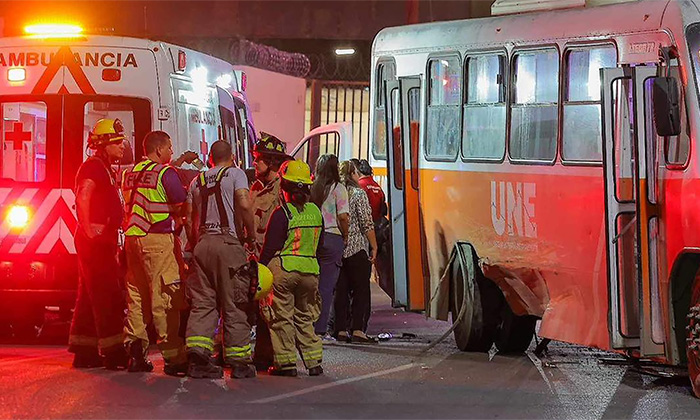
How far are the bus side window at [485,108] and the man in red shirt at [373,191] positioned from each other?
5.00 ft

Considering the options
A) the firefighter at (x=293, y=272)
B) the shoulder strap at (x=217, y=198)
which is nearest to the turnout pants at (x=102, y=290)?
the shoulder strap at (x=217, y=198)

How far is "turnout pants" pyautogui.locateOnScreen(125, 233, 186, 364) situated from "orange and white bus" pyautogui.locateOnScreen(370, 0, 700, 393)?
2.76 m

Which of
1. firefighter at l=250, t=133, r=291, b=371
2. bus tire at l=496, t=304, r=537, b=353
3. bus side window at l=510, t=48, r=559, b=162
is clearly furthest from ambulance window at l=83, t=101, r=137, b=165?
bus tire at l=496, t=304, r=537, b=353

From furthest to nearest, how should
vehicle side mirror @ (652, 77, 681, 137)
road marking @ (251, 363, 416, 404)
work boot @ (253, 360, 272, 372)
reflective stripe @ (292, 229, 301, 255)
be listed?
work boot @ (253, 360, 272, 372) < reflective stripe @ (292, 229, 301, 255) < road marking @ (251, 363, 416, 404) < vehicle side mirror @ (652, 77, 681, 137)

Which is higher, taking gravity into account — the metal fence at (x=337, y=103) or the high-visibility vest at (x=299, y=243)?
the metal fence at (x=337, y=103)

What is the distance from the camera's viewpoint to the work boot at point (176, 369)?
36.3 ft

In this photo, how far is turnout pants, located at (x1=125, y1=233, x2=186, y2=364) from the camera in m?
11.0

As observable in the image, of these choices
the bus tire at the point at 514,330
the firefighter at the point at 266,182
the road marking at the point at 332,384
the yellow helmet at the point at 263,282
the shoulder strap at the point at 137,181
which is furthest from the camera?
the bus tire at the point at 514,330

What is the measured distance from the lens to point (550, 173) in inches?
450

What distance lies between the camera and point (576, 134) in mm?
11203

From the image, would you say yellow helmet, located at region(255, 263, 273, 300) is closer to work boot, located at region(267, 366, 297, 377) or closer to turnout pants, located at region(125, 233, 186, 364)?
work boot, located at region(267, 366, 297, 377)

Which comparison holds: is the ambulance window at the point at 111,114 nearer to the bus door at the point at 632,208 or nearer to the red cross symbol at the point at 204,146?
the red cross symbol at the point at 204,146

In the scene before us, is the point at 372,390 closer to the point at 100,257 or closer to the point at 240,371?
the point at 240,371

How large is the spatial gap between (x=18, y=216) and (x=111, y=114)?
136 cm
